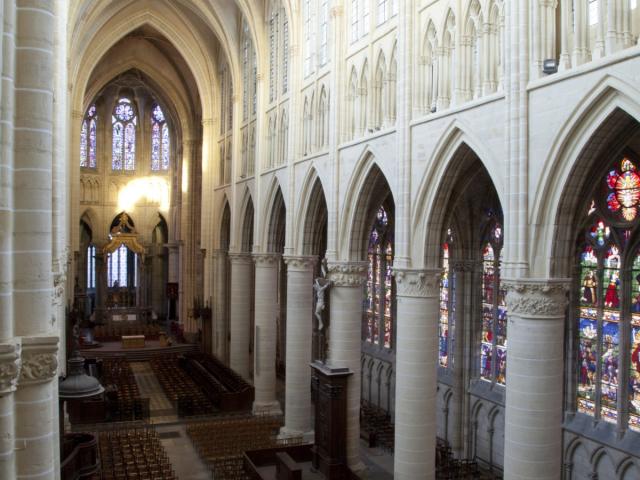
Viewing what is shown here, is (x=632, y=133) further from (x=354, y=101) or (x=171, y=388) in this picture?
(x=171, y=388)

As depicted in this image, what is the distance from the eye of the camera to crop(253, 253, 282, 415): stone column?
28.4 meters

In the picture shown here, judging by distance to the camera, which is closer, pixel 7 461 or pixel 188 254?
pixel 7 461

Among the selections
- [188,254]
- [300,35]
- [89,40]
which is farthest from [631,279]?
[188,254]

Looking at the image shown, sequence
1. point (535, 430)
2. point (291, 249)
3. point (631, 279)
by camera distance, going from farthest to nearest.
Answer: point (291, 249)
point (631, 279)
point (535, 430)

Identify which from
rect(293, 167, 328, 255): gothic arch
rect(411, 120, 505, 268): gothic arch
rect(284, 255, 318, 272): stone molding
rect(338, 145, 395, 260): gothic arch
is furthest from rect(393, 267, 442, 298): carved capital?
rect(284, 255, 318, 272): stone molding

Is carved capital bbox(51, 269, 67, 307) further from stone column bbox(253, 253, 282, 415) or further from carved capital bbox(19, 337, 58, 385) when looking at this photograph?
stone column bbox(253, 253, 282, 415)

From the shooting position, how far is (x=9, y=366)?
20.5 ft

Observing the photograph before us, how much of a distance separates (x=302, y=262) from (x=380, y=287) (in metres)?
5.11

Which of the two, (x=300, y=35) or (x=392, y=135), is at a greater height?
(x=300, y=35)

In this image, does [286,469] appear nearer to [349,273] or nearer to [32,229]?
[349,273]

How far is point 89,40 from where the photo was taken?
34.3 meters

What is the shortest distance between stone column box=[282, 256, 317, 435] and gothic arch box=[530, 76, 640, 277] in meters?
13.0

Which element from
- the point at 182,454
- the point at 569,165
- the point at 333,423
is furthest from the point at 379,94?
the point at 182,454

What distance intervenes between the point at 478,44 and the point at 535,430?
8128 millimetres
